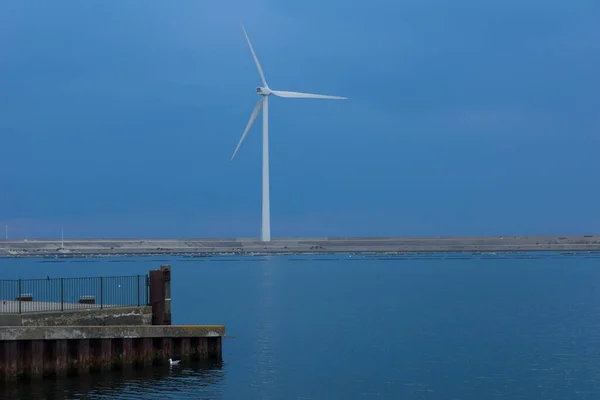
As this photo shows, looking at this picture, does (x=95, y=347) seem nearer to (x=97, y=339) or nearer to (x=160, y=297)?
(x=97, y=339)

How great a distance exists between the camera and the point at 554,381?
43750 mm

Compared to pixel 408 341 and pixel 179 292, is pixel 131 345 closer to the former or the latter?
pixel 408 341

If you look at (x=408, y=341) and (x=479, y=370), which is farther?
(x=408, y=341)

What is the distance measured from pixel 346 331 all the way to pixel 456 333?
7.98 meters

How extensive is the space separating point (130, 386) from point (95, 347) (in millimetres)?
2660

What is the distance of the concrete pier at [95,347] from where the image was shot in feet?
126

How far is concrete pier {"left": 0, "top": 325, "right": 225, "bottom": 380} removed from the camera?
38500 mm

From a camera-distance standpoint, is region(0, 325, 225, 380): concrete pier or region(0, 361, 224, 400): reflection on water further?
region(0, 325, 225, 380): concrete pier

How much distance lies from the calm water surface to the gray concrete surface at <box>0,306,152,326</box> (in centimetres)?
279

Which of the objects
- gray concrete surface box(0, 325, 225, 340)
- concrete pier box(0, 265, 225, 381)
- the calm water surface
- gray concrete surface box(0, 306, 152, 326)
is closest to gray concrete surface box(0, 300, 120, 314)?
concrete pier box(0, 265, 225, 381)

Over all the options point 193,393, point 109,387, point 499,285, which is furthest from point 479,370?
point 499,285

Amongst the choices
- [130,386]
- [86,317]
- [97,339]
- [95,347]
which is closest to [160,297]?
[86,317]

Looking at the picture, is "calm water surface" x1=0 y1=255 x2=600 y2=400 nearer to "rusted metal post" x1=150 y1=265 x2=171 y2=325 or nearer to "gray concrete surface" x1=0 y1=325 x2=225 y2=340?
"gray concrete surface" x1=0 y1=325 x2=225 y2=340

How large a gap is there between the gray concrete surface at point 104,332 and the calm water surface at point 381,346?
172 centimetres
